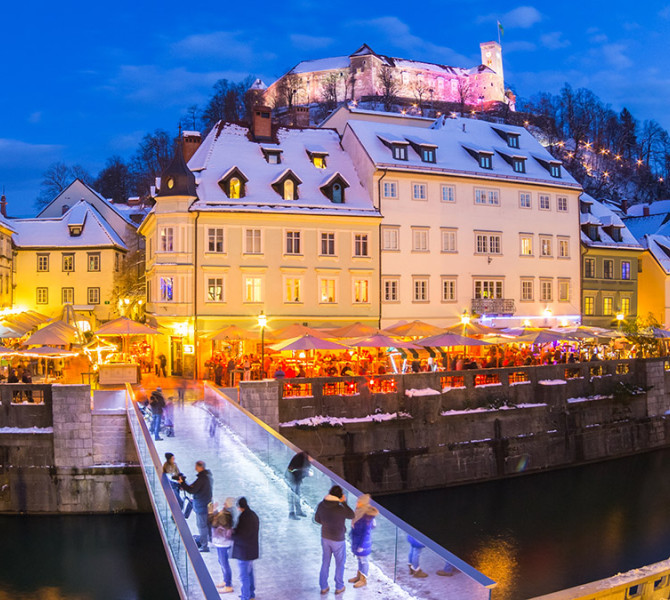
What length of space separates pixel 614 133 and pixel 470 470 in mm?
98916

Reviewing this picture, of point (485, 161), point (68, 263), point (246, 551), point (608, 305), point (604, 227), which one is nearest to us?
point (246, 551)

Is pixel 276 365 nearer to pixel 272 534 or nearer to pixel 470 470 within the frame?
pixel 470 470

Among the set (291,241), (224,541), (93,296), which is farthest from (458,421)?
(93,296)

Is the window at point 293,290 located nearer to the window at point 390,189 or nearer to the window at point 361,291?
the window at point 361,291

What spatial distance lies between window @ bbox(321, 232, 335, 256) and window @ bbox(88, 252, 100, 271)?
78.2 ft

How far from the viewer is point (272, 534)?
44.0ft

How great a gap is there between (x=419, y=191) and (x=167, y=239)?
14986 mm

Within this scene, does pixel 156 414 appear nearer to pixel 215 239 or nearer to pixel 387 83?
pixel 215 239

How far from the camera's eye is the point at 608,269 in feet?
167

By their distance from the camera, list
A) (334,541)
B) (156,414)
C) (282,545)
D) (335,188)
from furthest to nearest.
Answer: (335,188) → (156,414) → (282,545) → (334,541)

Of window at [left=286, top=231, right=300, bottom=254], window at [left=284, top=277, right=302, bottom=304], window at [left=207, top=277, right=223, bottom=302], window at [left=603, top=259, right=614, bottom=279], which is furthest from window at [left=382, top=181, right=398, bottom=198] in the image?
window at [left=603, top=259, right=614, bottom=279]

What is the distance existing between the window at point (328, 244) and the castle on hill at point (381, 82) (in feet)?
250

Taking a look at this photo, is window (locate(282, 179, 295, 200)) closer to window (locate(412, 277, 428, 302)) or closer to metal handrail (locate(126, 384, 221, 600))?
window (locate(412, 277, 428, 302))

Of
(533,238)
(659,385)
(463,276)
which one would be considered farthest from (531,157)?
(659,385)
